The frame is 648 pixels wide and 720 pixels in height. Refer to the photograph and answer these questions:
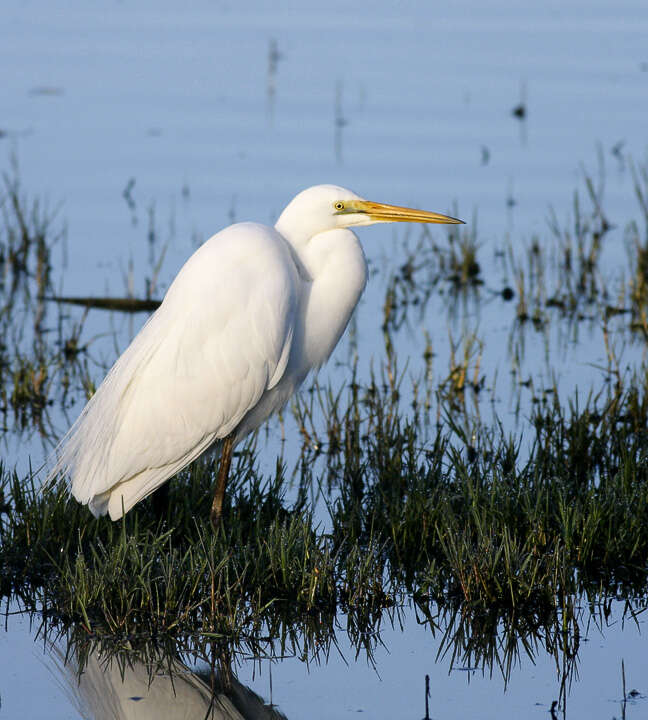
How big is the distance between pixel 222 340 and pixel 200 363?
126 mm

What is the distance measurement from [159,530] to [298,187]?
202 inches

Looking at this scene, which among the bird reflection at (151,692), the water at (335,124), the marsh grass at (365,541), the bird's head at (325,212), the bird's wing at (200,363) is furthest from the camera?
the water at (335,124)

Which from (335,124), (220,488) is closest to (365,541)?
(220,488)

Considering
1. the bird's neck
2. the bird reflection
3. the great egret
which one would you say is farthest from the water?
the bird's neck

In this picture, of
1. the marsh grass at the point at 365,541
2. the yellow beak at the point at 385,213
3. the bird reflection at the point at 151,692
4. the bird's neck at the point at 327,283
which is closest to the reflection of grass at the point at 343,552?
the marsh grass at the point at 365,541

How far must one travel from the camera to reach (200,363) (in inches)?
189

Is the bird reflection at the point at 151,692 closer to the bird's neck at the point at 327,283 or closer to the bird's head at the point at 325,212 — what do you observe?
the bird's neck at the point at 327,283

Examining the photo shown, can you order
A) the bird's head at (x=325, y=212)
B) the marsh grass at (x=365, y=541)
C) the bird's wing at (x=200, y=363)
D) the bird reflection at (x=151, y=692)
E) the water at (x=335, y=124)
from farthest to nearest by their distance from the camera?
the water at (x=335, y=124), the bird's head at (x=325, y=212), the bird's wing at (x=200, y=363), the marsh grass at (x=365, y=541), the bird reflection at (x=151, y=692)

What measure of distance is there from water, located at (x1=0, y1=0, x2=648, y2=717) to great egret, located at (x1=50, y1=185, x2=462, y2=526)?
816mm

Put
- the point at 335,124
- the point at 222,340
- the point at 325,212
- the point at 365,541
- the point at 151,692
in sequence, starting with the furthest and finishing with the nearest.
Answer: the point at 335,124, the point at 365,541, the point at 325,212, the point at 222,340, the point at 151,692

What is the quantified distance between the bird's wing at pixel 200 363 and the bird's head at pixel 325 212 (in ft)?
0.36

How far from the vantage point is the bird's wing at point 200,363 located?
4.69 metres

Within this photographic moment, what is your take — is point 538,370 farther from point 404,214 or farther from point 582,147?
point 582,147

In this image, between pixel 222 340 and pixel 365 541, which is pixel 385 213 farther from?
pixel 365 541
